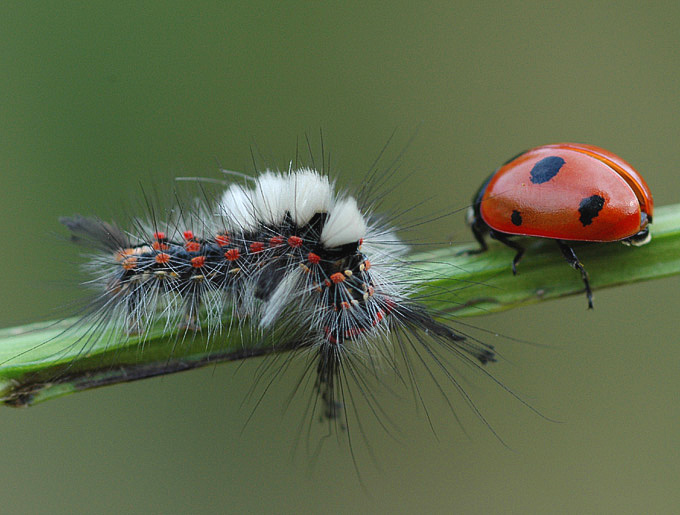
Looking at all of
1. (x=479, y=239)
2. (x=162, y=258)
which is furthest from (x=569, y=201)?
(x=162, y=258)

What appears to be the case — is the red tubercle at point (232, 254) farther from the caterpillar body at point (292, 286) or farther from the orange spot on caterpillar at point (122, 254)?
the orange spot on caterpillar at point (122, 254)

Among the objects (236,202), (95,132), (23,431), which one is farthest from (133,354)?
(95,132)

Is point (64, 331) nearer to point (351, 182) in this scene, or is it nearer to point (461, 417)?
point (351, 182)

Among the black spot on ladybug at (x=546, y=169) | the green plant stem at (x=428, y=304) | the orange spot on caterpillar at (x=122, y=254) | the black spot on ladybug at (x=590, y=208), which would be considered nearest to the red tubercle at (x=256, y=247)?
the green plant stem at (x=428, y=304)

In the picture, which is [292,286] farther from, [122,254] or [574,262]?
[574,262]

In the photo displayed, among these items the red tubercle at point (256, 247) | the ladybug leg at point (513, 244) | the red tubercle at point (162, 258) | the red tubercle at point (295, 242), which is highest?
the red tubercle at point (162, 258)

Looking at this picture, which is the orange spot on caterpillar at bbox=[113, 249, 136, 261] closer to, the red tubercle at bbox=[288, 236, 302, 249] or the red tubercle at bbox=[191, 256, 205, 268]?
the red tubercle at bbox=[191, 256, 205, 268]
